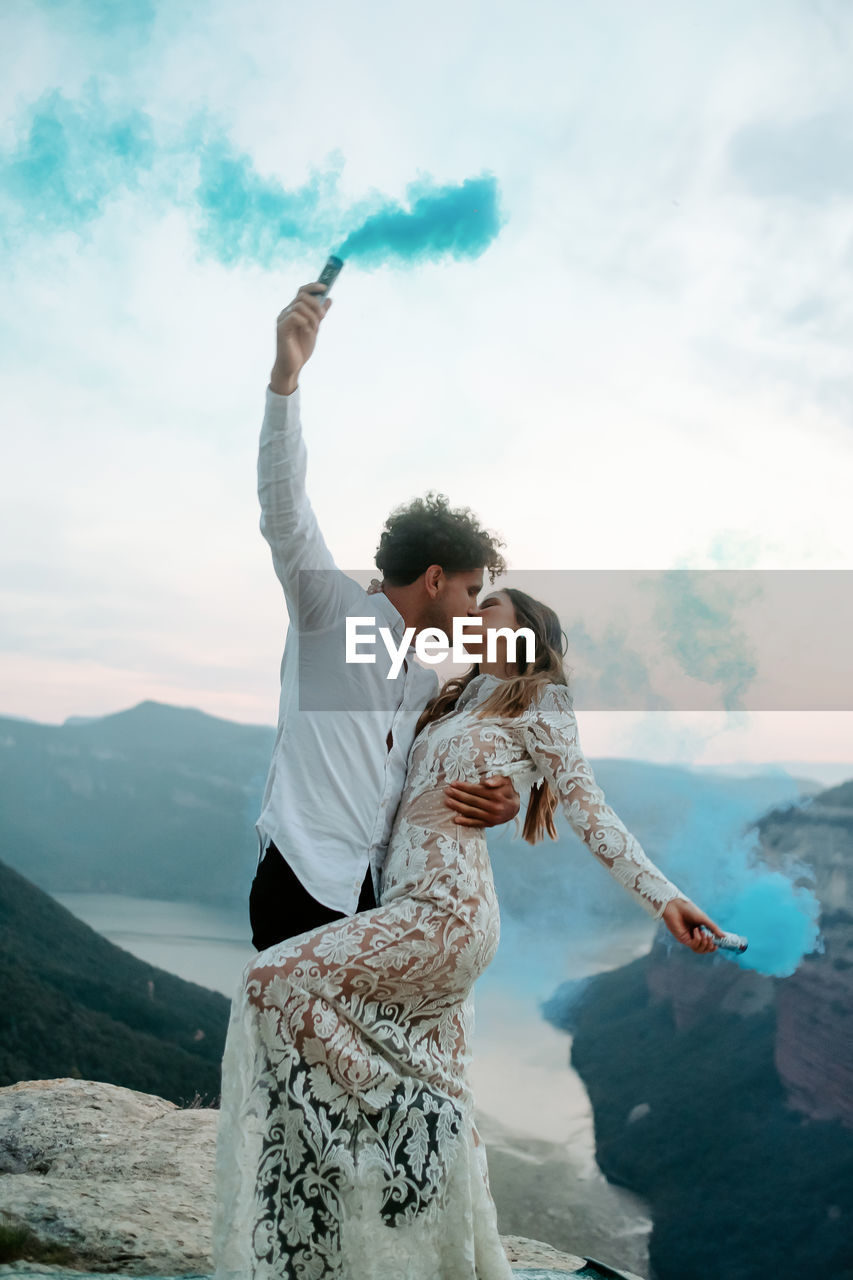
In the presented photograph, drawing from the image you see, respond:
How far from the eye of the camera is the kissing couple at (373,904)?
1.74 meters

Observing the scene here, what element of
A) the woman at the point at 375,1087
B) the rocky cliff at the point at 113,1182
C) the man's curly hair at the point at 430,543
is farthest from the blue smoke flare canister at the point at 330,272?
the rocky cliff at the point at 113,1182

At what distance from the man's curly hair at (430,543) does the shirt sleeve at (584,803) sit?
40cm

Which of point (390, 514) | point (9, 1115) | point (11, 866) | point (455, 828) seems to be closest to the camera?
point (455, 828)

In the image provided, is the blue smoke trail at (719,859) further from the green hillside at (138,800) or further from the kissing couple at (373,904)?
the kissing couple at (373,904)

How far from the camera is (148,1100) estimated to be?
3.98 metres

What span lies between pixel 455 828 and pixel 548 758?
11.6 inches

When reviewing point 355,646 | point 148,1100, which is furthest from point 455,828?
point 148,1100

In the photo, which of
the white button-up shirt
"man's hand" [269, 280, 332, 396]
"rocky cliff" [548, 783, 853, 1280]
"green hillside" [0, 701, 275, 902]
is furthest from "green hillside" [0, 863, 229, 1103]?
"man's hand" [269, 280, 332, 396]

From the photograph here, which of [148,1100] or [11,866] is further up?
[11,866]

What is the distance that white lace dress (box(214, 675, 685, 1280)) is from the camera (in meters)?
1.73

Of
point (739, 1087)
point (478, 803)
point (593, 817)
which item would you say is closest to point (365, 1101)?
point (478, 803)

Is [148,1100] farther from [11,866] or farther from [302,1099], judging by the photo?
[11,866]

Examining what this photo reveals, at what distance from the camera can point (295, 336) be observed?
1878mm

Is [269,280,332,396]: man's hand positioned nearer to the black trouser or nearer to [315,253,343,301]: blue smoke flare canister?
[315,253,343,301]: blue smoke flare canister
